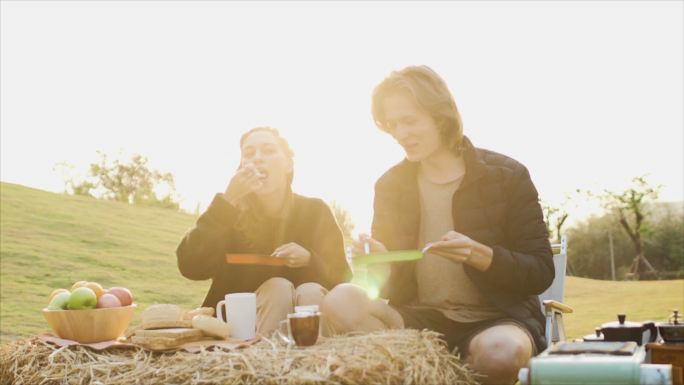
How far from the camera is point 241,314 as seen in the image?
3.20 meters

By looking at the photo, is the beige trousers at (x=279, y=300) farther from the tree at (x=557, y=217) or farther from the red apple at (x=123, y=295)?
the tree at (x=557, y=217)

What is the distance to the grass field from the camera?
11227 mm

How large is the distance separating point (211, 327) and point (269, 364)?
1.90 feet

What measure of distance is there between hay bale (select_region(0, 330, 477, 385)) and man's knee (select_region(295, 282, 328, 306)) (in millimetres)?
474

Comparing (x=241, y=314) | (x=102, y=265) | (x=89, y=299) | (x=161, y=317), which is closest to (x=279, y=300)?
(x=241, y=314)

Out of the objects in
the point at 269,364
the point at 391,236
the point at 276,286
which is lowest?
the point at 269,364

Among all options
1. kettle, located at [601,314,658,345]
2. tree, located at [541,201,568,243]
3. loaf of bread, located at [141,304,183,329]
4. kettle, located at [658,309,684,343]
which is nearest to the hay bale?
loaf of bread, located at [141,304,183,329]

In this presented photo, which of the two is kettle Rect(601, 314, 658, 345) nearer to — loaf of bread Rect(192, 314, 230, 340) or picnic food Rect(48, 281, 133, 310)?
loaf of bread Rect(192, 314, 230, 340)

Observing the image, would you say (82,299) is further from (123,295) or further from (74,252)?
(74,252)

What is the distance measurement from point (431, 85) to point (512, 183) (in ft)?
1.92

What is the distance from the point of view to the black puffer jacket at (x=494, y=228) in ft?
10.2

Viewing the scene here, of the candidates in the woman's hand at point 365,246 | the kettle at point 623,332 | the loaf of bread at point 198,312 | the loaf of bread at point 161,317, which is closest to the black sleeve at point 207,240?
the loaf of bread at point 198,312

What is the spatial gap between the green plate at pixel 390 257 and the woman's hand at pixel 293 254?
57 cm

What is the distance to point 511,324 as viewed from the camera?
10.0 ft
